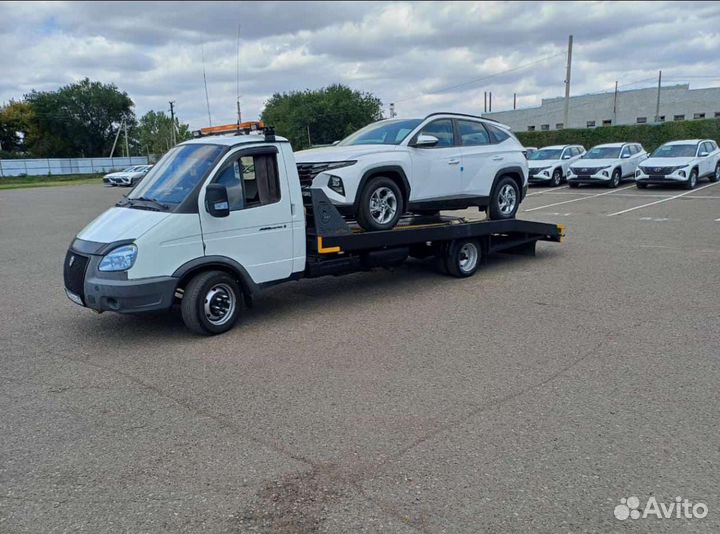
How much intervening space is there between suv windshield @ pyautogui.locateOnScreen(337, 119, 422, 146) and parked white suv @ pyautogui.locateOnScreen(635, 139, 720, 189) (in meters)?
16.5

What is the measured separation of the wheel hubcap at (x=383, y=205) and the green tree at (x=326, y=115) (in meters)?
54.0

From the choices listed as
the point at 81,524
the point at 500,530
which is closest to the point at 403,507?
the point at 500,530

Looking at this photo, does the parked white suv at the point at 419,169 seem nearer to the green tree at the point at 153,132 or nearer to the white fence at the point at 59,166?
the white fence at the point at 59,166

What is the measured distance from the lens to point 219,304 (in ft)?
21.1

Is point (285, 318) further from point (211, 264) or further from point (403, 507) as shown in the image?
point (403, 507)

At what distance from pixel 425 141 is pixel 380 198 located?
1.00 metres

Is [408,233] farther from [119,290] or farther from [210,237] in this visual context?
[119,290]

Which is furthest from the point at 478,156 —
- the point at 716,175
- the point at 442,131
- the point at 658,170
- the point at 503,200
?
the point at 716,175

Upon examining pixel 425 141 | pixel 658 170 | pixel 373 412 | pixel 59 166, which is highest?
pixel 425 141

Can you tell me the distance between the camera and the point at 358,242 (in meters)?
7.33

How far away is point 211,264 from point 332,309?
6.22ft

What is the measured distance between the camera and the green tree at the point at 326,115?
63.3 m

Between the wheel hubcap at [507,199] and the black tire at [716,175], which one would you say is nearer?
the wheel hubcap at [507,199]

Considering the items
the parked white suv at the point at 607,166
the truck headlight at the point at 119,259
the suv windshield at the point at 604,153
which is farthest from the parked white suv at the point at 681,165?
the truck headlight at the point at 119,259
